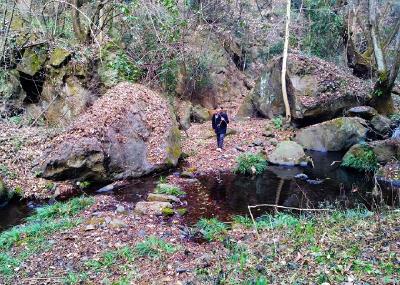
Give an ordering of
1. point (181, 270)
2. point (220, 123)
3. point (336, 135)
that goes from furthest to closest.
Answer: point (336, 135)
point (220, 123)
point (181, 270)

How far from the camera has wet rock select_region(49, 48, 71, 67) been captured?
580 inches

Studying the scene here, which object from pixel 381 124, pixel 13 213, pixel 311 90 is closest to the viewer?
pixel 13 213

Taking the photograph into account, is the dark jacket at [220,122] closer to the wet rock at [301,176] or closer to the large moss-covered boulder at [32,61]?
the wet rock at [301,176]

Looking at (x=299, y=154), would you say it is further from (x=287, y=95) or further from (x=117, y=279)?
(x=117, y=279)

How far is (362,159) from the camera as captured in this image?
40.0 feet

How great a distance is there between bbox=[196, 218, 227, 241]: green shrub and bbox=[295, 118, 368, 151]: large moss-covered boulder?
817 centimetres

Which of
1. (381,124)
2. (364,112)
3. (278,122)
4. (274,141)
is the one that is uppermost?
(364,112)

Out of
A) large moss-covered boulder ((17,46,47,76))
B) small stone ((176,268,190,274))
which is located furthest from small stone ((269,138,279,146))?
small stone ((176,268,190,274))

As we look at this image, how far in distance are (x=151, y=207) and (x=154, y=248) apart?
2351 millimetres

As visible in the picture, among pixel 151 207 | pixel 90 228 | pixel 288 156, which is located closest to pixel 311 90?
pixel 288 156

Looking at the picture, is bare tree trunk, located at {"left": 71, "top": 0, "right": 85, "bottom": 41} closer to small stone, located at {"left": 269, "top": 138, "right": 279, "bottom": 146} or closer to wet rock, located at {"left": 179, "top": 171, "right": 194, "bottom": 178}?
wet rock, located at {"left": 179, "top": 171, "right": 194, "bottom": 178}

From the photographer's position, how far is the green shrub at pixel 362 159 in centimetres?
1188

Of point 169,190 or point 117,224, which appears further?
point 169,190

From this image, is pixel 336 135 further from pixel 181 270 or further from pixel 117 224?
pixel 181 270
